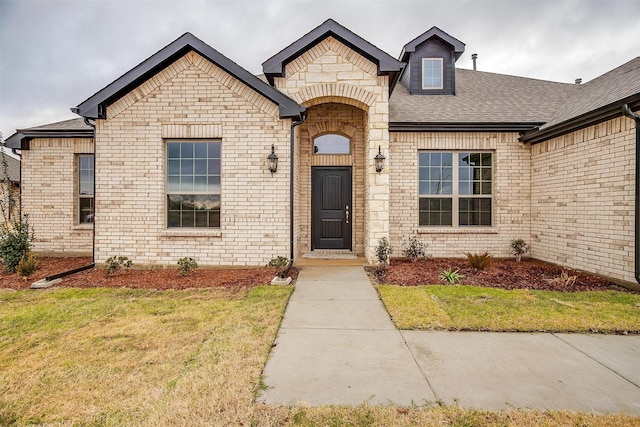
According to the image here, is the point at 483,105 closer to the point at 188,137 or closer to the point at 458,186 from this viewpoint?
the point at 458,186

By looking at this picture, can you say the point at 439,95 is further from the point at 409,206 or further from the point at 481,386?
the point at 481,386

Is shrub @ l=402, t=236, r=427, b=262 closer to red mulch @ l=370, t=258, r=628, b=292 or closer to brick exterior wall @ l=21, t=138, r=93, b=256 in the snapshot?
red mulch @ l=370, t=258, r=628, b=292

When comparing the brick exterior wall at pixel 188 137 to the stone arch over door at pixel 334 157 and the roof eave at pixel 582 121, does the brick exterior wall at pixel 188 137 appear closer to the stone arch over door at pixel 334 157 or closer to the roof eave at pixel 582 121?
the stone arch over door at pixel 334 157

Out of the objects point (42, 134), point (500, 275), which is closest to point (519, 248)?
point (500, 275)

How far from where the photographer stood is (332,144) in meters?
8.67

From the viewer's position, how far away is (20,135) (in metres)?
8.03

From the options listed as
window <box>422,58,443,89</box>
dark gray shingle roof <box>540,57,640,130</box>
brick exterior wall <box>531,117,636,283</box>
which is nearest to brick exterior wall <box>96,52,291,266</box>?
window <box>422,58,443,89</box>

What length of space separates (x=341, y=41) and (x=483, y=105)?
192 inches

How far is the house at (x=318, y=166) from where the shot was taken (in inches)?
249

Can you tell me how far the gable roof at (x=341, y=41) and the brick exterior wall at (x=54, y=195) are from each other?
5.80 meters

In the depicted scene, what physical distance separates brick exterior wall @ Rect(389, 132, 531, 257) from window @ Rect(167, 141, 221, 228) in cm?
454

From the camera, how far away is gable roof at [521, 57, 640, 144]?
5.53 meters

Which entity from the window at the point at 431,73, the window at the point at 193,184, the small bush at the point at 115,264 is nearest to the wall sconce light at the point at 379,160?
the window at the point at 193,184

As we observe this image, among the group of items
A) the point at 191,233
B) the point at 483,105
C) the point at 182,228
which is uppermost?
the point at 483,105
